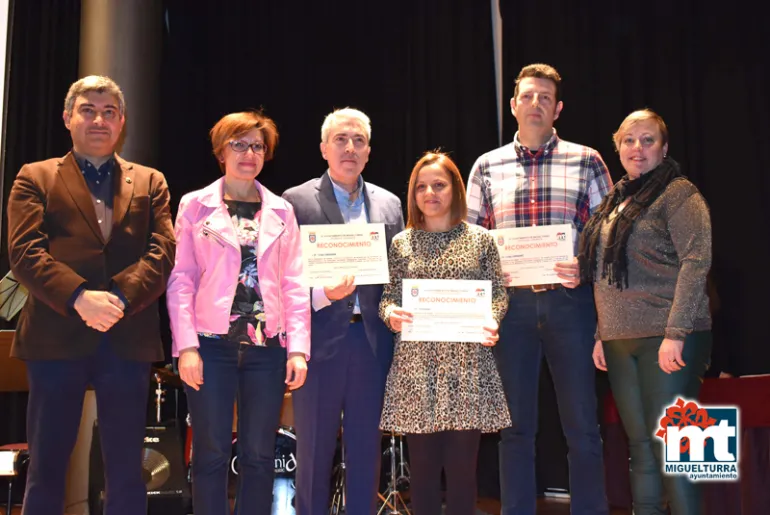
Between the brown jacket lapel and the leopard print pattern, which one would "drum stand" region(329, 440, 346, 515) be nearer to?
the leopard print pattern

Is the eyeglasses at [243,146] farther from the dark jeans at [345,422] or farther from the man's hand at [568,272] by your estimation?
the man's hand at [568,272]

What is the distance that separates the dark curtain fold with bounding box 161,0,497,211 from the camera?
6.36 meters

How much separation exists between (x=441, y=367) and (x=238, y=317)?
32.1 inches

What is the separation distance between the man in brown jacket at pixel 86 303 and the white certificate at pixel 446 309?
0.96 metres

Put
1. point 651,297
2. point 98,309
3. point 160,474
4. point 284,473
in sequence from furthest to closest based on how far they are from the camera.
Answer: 1. point 284,473
2. point 160,474
3. point 651,297
4. point 98,309

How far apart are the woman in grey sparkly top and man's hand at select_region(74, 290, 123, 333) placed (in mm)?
1920

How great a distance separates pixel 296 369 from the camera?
2.96m

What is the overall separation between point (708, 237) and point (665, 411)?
72 cm

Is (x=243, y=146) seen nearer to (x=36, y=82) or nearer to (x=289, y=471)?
(x=289, y=471)

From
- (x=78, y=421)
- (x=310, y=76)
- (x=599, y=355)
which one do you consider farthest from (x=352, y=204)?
(x=310, y=76)

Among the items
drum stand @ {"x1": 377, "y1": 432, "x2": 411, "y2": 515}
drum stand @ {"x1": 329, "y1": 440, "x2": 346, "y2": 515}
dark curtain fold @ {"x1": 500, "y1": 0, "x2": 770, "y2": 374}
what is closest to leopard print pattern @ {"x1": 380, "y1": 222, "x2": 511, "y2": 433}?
drum stand @ {"x1": 377, "y1": 432, "x2": 411, "y2": 515}

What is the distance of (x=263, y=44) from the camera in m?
6.76

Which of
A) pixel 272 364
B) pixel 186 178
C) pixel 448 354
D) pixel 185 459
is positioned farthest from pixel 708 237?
pixel 186 178

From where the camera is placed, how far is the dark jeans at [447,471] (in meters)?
3.00
